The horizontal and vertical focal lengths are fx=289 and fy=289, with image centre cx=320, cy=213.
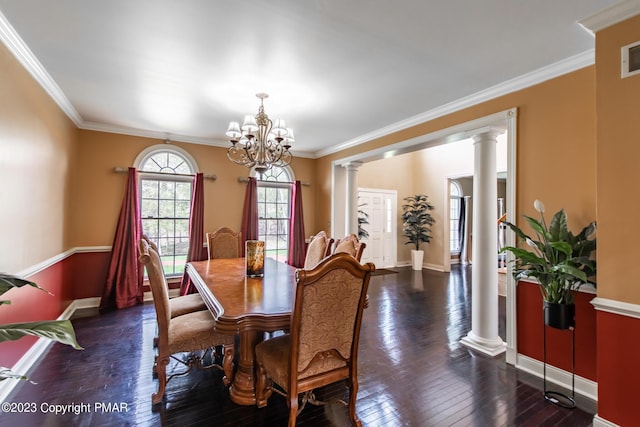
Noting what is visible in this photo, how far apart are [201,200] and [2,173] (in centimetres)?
280

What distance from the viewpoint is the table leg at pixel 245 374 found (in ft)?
6.76

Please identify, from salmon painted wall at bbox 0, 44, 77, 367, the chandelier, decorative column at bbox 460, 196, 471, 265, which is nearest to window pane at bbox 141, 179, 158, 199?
salmon painted wall at bbox 0, 44, 77, 367

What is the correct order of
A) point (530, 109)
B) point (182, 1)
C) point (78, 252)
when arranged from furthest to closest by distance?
point (78, 252) < point (530, 109) < point (182, 1)

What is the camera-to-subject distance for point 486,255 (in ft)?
9.89

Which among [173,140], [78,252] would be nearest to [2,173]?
[78,252]

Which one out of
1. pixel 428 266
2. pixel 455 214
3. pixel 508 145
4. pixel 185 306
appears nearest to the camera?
pixel 185 306

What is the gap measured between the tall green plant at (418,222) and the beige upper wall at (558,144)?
15.5 feet

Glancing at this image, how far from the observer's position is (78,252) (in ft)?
13.7

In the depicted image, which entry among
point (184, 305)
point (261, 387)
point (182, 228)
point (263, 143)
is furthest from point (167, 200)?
point (261, 387)

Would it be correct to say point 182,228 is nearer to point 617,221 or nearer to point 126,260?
point 126,260

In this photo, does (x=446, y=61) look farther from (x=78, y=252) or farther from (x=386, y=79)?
(x=78, y=252)

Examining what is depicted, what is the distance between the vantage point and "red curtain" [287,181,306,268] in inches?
227

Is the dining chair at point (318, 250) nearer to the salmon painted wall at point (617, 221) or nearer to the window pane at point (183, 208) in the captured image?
the salmon painted wall at point (617, 221)

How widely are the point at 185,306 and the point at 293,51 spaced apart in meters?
2.43
